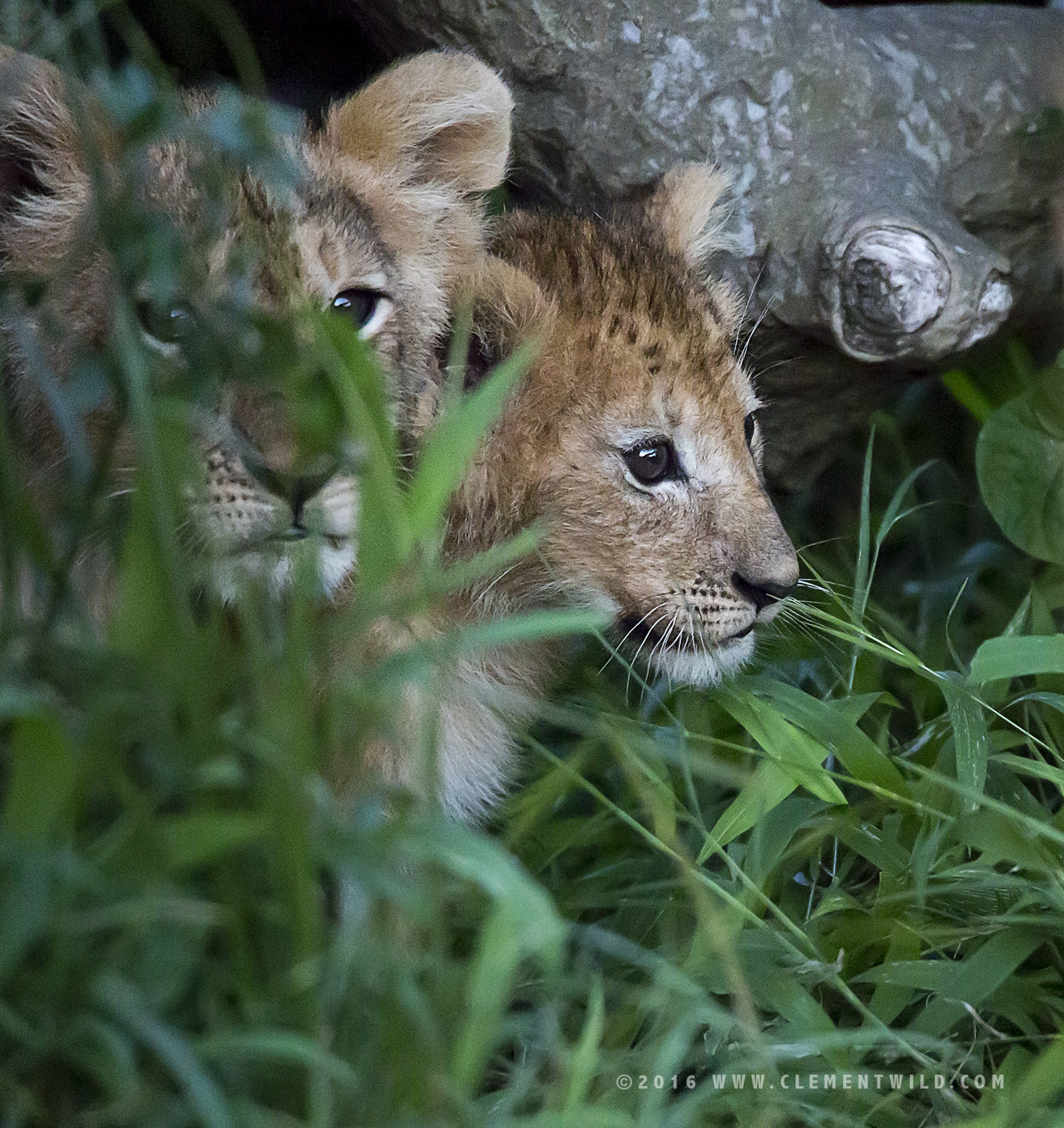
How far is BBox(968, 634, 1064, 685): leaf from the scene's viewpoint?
79.9 inches

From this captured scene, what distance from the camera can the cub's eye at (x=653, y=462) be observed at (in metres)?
2.19

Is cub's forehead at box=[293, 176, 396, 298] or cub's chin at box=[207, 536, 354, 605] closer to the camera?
cub's chin at box=[207, 536, 354, 605]

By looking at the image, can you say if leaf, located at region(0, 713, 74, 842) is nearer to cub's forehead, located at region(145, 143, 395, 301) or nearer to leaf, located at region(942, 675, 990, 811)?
cub's forehead, located at region(145, 143, 395, 301)

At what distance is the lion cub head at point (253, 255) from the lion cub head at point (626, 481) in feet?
0.63

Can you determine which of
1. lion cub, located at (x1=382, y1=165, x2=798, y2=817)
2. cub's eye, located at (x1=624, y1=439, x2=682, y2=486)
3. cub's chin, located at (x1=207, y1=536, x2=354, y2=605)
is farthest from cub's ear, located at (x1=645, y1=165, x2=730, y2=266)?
cub's chin, located at (x1=207, y1=536, x2=354, y2=605)

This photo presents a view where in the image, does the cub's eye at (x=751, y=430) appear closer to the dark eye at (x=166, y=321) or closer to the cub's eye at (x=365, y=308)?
the cub's eye at (x=365, y=308)

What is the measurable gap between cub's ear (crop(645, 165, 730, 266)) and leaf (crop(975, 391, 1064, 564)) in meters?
0.79

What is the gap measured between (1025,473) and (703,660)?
1001 millimetres

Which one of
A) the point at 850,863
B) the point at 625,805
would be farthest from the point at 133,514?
the point at 850,863

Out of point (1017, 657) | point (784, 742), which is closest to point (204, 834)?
point (784, 742)

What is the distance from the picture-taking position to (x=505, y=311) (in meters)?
2.18

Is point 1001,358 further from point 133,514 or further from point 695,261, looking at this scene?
point 133,514

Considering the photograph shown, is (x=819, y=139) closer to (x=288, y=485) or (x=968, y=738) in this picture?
(x=968, y=738)

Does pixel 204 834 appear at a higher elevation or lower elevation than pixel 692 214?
lower
